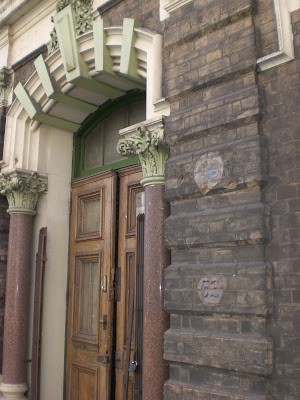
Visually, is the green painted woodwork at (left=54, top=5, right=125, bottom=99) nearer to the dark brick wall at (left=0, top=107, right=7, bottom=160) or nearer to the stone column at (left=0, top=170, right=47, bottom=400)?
the stone column at (left=0, top=170, right=47, bottom=400)

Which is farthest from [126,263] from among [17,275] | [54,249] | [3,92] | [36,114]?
[3,92]

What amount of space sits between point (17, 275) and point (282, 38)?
4.12m

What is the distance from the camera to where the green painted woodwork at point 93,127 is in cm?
583

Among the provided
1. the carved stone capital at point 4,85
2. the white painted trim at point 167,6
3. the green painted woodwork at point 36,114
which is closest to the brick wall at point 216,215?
the white painted trim at point 167,6

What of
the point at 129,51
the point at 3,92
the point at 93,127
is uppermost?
the point at 3,92

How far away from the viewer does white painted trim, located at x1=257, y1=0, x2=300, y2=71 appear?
3.57 m

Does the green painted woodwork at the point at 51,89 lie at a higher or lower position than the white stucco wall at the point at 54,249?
higher

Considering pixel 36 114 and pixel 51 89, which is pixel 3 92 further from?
pixel 51 89

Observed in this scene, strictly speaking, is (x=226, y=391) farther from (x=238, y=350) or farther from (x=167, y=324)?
(x=167, y=324)

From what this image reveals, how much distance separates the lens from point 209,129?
3908 millimetres

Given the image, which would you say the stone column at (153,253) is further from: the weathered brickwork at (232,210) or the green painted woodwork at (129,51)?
the green painted woodwork at (129,51)

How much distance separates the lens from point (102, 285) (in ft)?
18.2

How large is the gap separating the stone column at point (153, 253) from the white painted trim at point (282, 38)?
1136 millimetres

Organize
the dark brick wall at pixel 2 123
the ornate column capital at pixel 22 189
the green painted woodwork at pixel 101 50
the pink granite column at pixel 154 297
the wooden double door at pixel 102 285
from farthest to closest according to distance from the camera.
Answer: the dark brick wall at pixel 2 123
the ornate column capital at pixel 22 189
the wooden double door at pixel 102 285
the green painted woodwork at pixel 101 50
the pink granite column at pixel 154 297
